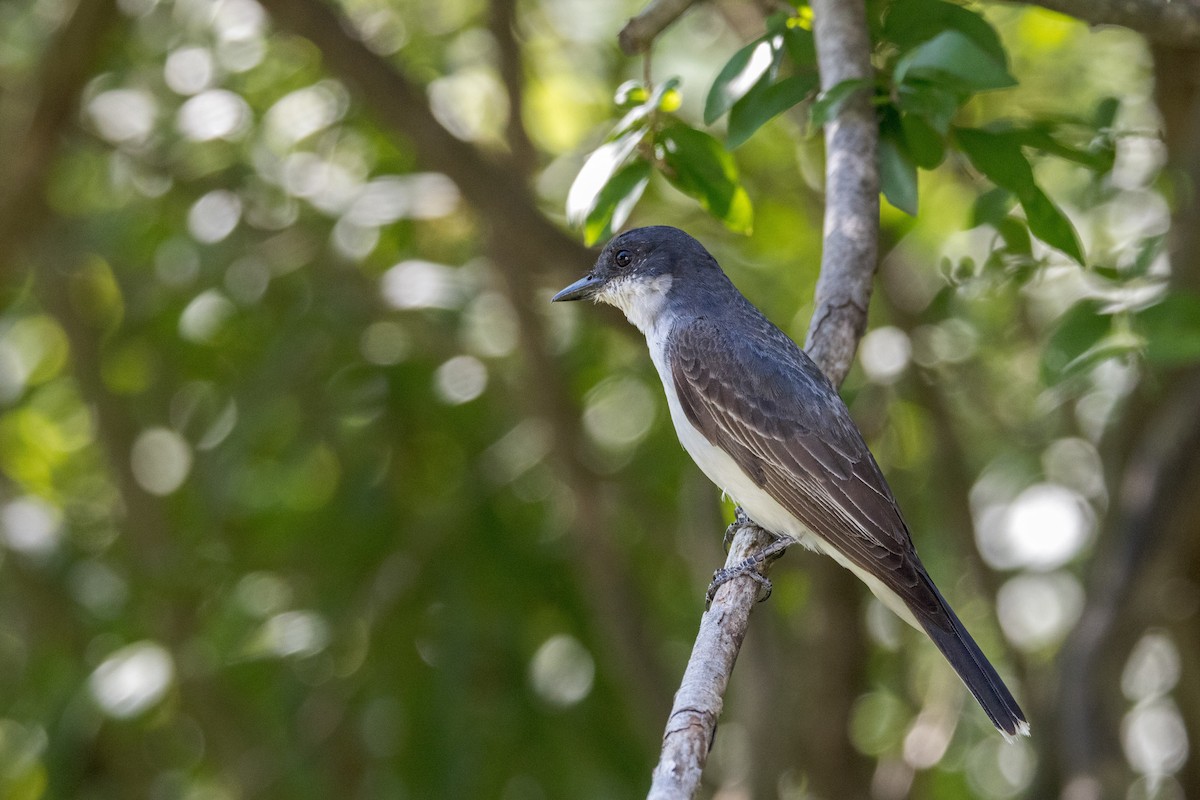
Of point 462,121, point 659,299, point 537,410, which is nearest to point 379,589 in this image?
point 537,410

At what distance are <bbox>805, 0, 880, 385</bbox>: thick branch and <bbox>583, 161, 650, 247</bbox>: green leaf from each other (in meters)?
0.56

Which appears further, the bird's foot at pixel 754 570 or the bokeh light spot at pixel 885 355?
the bokeh light spot at pixel 885 355

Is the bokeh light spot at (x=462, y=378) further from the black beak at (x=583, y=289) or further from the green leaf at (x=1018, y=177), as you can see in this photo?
the green leaf at (x=1018, y=177)

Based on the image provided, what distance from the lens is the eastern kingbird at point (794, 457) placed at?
4.08m

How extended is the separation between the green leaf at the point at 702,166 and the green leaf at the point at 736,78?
112mm

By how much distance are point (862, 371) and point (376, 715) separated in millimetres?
2695

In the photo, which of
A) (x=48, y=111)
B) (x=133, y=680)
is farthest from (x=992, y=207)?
(x=48, y=111)

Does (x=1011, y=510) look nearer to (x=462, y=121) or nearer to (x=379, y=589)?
(x=379, y=589)

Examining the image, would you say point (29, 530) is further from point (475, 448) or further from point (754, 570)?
point (754, 570)

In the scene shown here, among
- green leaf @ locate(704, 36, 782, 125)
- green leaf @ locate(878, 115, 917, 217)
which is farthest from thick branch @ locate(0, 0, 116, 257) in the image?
green leaf @ locate(878, 115, 917, 217)

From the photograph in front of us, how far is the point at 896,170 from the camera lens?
406cm

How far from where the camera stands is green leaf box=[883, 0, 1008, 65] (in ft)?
13.2

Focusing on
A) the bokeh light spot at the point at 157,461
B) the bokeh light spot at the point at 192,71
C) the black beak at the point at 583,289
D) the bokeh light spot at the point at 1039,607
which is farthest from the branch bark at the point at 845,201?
the bokeh light spot at the point at 157,461

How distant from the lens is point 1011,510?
21.8 ft
